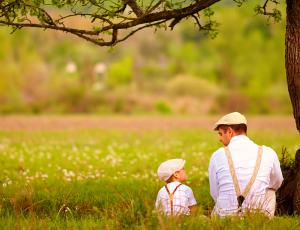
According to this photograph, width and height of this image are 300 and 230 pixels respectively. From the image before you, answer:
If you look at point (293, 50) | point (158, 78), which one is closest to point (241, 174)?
point (293, 50)

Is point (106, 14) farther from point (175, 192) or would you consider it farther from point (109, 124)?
point (109, 124)

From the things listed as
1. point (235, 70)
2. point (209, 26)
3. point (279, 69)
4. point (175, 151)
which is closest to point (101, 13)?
point (209, 26)

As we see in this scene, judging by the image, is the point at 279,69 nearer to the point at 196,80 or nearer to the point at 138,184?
the point at 196,80

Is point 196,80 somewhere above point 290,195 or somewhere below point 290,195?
above

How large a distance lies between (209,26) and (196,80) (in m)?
53.2

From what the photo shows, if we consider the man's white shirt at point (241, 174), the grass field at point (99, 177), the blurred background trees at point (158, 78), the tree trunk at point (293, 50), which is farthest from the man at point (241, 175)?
the blurred background trees at point (158, 78)

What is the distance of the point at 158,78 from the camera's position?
105625 mm

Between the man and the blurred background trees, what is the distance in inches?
475

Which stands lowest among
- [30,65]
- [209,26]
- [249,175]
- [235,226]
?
[235,226]

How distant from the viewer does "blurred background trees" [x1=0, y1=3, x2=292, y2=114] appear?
159ft

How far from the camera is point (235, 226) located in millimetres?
6660

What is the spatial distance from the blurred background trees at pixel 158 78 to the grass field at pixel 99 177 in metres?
4.20

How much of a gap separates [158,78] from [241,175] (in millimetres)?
98756

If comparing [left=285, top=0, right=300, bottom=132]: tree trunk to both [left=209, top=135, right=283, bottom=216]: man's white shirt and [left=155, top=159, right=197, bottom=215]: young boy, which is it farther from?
[left=155, top=159, right=197, bottom=215]: young boy
